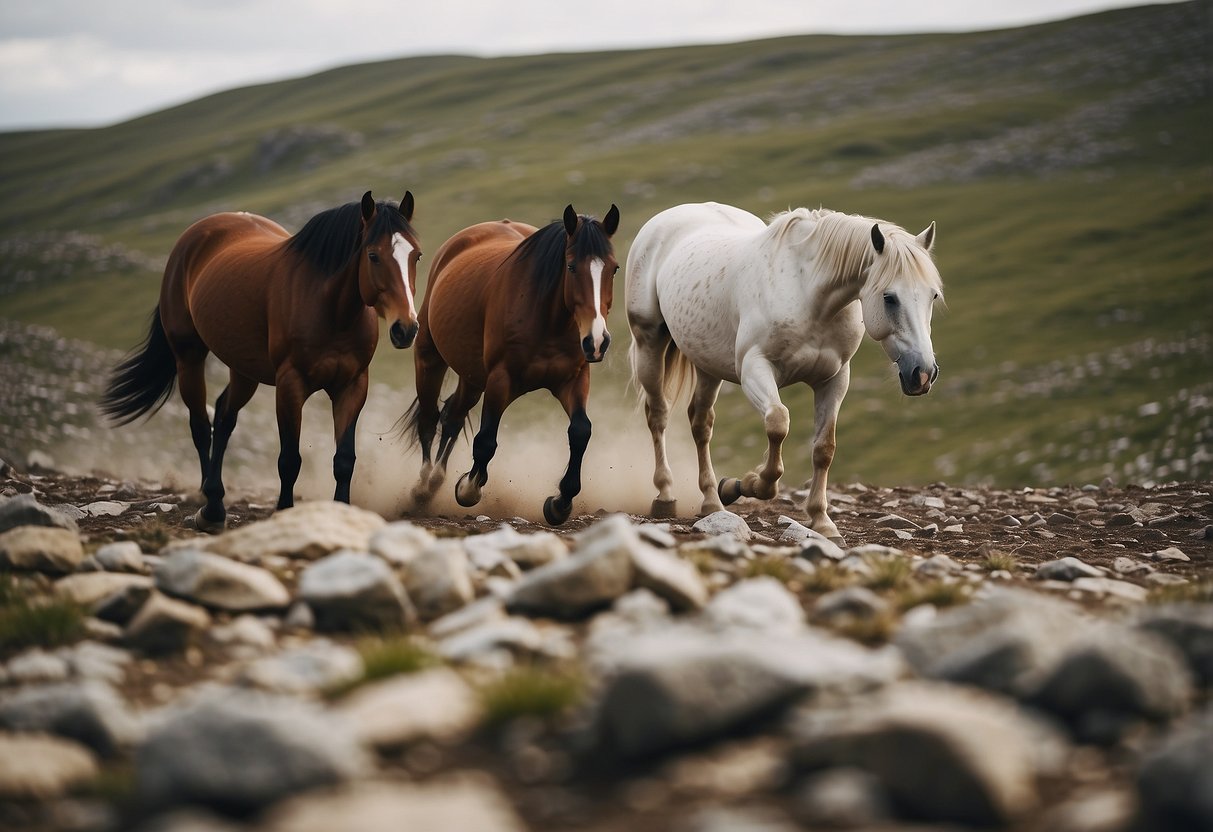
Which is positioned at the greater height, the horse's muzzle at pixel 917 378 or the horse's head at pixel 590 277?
the horse's head at pixel 590 277

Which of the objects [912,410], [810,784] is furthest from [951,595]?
[912,410]

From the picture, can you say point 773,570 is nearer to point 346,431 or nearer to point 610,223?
point 610,223

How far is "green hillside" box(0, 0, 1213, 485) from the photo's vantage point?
106 ft

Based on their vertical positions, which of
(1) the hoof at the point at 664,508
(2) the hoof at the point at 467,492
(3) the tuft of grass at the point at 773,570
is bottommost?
(1) the hoof at the point at 664,508

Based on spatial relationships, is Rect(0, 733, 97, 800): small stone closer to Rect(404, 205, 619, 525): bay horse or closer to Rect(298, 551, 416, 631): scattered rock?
Rect(298, 551, 416, 631): scattered rock

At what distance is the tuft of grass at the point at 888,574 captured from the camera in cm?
668

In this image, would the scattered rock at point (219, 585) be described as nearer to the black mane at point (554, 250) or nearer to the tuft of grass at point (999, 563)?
the black mane at point (554, 250)

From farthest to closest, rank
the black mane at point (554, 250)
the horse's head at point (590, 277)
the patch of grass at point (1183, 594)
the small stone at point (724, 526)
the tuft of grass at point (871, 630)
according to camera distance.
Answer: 1. the black mane at point (554, 250)
2. the horse's head at point (590, 277)
3. the small stone at point (724, 526)
4. the patch of grass at point (1183, 594)
5. the tuft of grass at point (871, 630)

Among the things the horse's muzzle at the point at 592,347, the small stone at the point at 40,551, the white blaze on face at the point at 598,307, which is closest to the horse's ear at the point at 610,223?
the white blaze on face at the point at 598,307

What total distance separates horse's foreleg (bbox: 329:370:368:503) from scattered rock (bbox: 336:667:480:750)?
5.30 metres

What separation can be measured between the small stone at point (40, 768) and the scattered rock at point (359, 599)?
169 centimetres

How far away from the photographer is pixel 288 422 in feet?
31.0

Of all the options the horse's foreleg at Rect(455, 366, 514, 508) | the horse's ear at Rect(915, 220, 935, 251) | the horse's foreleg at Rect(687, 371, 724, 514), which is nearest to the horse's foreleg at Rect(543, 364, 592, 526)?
the horse's foreleg at Rect(455, 366, 514, 508)

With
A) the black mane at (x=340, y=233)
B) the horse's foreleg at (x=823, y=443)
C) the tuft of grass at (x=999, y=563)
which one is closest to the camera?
the tuft of grass at (x=999, y=563)
